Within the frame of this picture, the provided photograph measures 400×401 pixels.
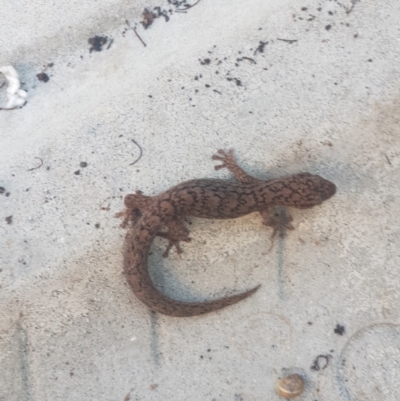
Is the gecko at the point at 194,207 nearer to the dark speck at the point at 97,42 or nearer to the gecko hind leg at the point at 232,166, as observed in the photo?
the gecko hind leg at the point at 232,166

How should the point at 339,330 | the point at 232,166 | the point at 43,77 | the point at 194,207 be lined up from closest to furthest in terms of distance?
the point at 194,207 → the point at 339,330 → the point at 232,166 → the point at 43,77

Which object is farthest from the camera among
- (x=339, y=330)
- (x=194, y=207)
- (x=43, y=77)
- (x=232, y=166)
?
(x=43, y=77)

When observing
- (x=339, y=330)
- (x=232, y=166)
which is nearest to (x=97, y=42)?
(x=232, y=166)

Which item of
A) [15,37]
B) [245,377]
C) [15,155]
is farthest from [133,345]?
[15,37]

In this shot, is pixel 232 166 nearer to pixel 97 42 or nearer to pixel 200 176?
pixel 200 176

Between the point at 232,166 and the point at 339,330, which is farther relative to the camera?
the point at 232,166

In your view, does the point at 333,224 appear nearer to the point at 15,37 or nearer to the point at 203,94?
the point at 203,94
